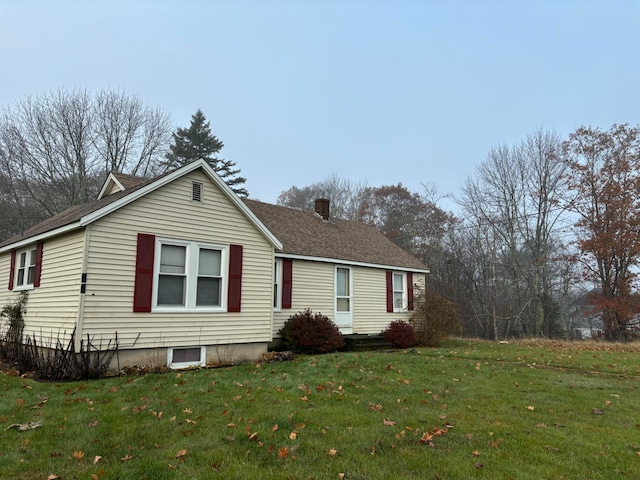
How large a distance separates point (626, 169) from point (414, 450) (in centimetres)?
2719

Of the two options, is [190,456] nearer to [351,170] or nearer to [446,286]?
[446,286]

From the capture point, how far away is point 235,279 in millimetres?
11109

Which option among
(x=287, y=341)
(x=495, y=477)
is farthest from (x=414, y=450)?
(x=287, y=341)

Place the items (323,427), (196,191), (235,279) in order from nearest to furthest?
(323,427) → (196,191) → (235,279)

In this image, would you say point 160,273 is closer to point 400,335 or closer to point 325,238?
point 325,238

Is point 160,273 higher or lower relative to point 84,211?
lower

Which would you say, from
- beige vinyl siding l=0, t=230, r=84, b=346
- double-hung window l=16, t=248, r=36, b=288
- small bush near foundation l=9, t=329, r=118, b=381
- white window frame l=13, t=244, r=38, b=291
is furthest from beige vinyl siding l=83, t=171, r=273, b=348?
double-hung window l=16, t=248, r=36, b=288

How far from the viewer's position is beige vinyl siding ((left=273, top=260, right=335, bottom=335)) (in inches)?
551

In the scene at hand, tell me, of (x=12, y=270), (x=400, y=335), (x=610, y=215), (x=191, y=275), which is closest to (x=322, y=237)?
(x=400, y=335)

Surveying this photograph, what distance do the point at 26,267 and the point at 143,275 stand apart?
457 centimetres

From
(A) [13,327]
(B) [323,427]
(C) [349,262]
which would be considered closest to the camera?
(B) [323,427]

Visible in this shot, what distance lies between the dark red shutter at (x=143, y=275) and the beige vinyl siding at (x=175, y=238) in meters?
0.11

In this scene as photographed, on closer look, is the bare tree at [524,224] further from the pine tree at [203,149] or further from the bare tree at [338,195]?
the pine tree at [203,149]

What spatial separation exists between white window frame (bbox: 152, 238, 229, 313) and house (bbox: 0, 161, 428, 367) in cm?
2
